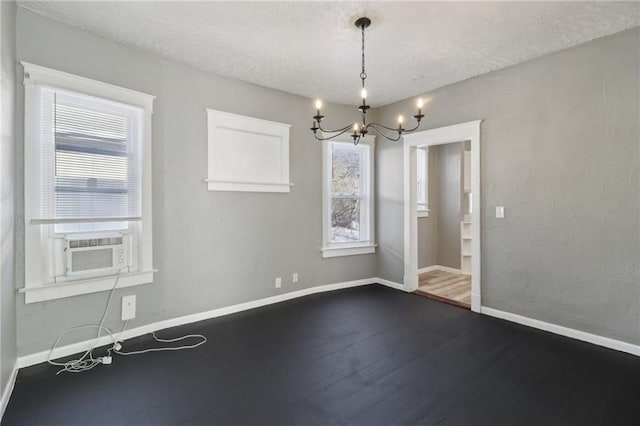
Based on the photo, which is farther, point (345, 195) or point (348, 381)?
point (345, 195)

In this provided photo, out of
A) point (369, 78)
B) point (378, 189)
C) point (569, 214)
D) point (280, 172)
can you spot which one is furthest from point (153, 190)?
point (569, 214)

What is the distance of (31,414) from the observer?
1849 millimetres

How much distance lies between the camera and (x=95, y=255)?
263 cm

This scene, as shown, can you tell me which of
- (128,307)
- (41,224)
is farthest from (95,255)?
(128,307)

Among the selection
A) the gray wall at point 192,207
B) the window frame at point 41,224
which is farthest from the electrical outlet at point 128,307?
the window frame at point 41,224

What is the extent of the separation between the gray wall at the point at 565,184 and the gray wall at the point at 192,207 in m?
2.18

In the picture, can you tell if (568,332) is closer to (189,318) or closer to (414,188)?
(414,188)

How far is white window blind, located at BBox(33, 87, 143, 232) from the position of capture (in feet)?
7.98

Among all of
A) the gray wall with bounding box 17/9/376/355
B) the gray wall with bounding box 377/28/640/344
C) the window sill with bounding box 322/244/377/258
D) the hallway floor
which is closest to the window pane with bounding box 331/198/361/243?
the window sill with bounding box 322/244/377/258

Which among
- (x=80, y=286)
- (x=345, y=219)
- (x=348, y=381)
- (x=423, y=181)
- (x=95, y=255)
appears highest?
(x=423, y=181)

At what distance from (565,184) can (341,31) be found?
2.57m

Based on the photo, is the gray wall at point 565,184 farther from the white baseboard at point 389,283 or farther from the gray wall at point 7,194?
the gray wall at point 7,194

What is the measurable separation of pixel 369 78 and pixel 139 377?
3670mm

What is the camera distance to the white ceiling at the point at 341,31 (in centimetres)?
230
